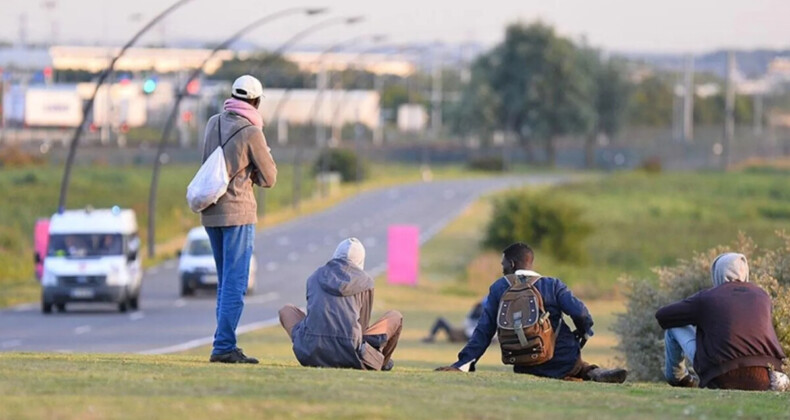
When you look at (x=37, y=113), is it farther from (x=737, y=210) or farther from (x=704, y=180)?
(x=704, y=180)

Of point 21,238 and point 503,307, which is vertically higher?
point 503,307

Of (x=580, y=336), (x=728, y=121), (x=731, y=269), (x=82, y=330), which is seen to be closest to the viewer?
(x=731, y=269)

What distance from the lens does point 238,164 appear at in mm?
12891

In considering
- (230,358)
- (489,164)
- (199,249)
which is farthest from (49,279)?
(489,164)

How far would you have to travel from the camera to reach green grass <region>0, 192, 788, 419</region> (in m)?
9.76

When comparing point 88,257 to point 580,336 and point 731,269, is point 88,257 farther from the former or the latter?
point 731,269

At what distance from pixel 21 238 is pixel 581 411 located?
45618mm

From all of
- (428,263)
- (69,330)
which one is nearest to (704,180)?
(428,263)

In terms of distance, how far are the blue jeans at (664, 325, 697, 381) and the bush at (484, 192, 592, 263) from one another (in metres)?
47.6

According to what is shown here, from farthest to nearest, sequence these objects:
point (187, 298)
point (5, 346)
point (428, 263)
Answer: point (428, 263) → point (187, 298) → point (5, 346)

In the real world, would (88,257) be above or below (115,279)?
above

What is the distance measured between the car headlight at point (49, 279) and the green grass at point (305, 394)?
22.9 m

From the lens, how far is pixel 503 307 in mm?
13148

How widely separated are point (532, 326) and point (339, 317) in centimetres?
152
